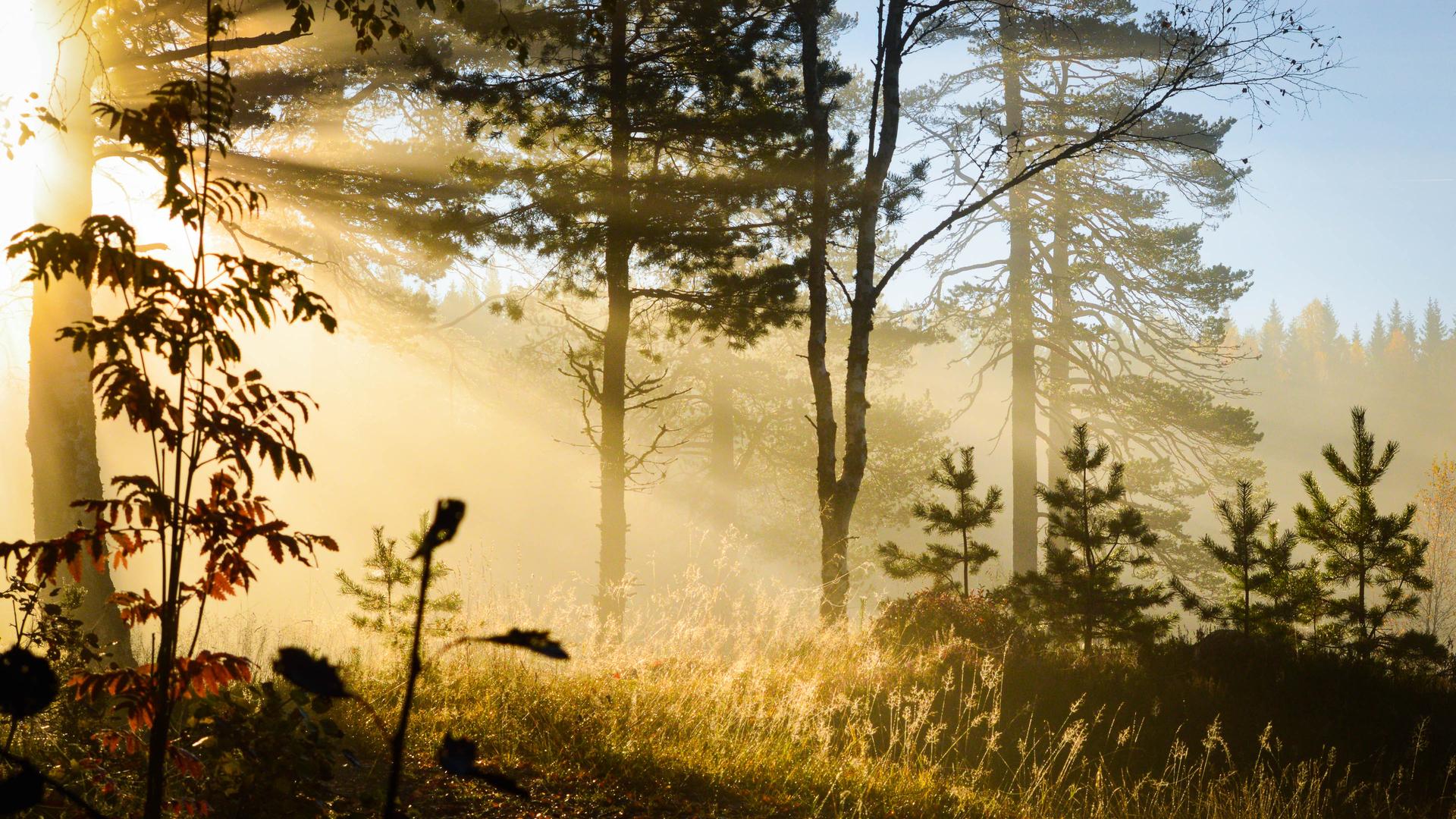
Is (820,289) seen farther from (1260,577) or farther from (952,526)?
(1260,577)

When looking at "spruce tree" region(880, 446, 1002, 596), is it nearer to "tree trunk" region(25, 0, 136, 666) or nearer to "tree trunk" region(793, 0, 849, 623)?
"tree trunk" region(793, 0, 849, 623)

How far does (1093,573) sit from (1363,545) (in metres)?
2.18

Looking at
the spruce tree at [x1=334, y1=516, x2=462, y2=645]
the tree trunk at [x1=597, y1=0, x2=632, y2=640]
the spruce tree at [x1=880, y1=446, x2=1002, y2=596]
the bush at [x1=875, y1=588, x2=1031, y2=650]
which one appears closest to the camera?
the spruce tree at [x1=334, y1=516, x2=462, y2=645]

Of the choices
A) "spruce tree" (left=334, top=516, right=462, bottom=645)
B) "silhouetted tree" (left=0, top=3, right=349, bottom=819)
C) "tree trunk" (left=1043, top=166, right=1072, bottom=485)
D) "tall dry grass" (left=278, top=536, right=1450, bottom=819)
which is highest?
"tree trunk" (left=1043, top=166, right=1072, bottom=485)

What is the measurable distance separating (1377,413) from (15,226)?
88308mm

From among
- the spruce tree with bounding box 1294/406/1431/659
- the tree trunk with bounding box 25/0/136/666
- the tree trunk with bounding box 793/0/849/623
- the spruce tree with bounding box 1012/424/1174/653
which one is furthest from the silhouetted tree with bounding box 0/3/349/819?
the spruce tree with bounding box 1294/406/1431/659

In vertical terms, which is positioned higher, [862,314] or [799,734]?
[862,314]

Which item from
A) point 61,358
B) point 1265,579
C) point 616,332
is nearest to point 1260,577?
point 1265,579

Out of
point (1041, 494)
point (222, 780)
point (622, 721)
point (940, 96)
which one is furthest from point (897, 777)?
point (940, 96)

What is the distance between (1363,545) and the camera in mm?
7621

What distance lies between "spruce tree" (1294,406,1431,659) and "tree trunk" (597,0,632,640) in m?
6.33

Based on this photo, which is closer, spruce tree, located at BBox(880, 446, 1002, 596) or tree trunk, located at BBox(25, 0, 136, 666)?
tree trunk, located at BBox(25, 0, 136, 666)

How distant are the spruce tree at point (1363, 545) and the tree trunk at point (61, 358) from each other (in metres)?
10.3

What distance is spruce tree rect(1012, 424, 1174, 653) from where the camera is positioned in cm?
820
